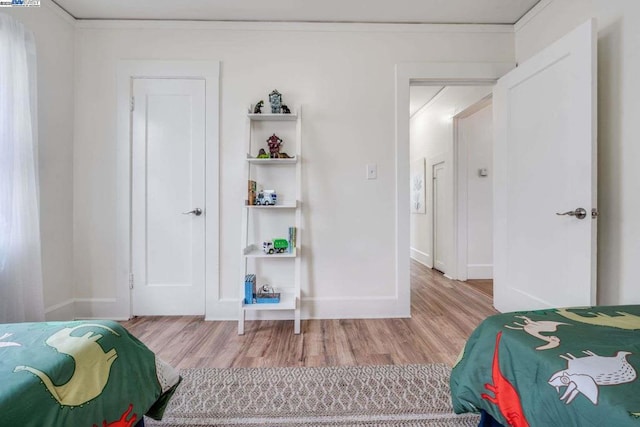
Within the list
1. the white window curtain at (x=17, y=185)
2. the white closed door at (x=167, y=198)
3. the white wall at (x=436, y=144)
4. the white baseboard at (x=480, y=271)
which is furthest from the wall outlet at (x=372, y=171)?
the white window curtain at (x=17, y=185)

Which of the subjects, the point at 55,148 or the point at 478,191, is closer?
the point at 55,148

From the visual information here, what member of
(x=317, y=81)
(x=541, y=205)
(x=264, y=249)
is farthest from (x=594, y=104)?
(x=264, y=249)

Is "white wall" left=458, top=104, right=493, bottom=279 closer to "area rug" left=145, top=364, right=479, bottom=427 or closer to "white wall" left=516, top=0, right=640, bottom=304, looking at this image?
"white wall" left=516, top=0, right=640, bottom=304

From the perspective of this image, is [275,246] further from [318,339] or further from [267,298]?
[318,339]

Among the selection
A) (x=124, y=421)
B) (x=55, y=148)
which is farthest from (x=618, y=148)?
(x=55, y=148)

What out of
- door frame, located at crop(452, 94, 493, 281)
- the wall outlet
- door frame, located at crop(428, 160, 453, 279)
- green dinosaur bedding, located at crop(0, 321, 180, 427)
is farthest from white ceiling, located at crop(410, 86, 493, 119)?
green dinosaur bedding, located at crop(0, 321, 180, 427)

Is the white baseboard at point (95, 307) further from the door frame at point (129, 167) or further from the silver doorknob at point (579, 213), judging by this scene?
the silver doorknob at point (579, 213)

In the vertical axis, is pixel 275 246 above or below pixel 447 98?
below

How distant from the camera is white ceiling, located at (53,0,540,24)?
209cm

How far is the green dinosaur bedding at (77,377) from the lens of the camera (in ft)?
1.96

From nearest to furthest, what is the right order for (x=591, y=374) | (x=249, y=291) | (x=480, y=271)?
(x=591, y=374) → (x=249, y=291) → (x=480, y=271)

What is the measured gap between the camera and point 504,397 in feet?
2.79

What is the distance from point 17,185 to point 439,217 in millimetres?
4370

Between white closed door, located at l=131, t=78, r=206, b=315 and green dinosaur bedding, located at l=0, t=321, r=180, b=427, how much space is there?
4.57ft
